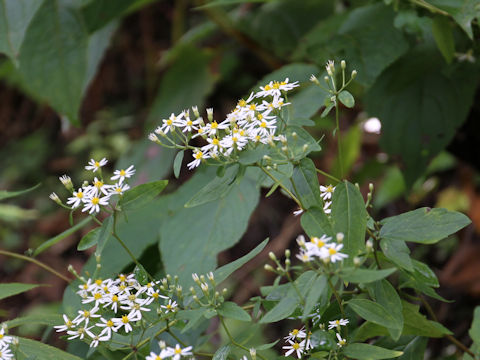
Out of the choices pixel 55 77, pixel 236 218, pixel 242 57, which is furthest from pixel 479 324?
pixel 242 57

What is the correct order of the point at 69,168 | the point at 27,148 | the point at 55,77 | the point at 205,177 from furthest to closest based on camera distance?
the point at 27,148, the point at 69,168, the point at 205,177, the point at 55,77

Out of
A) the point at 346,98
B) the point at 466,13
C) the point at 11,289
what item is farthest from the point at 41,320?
the point at 466,13

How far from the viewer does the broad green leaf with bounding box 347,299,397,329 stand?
75 cm

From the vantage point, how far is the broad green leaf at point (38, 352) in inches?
33.4

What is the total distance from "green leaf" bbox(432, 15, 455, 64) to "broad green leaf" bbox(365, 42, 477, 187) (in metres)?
0.17

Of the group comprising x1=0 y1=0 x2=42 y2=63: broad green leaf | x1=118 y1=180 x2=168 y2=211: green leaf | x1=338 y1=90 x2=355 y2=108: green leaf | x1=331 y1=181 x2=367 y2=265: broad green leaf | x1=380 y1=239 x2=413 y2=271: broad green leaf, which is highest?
x1=0 y1=0 x2=42 y2=63: broad green leaf

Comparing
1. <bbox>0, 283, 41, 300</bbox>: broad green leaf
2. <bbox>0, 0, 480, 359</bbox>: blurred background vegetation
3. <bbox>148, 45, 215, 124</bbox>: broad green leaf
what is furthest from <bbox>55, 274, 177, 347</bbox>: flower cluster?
<bbox>148, 45, 215, 124</bbox>: broad green leaf

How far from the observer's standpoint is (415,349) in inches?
39.7

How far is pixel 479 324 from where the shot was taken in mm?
959

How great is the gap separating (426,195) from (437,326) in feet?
5.54

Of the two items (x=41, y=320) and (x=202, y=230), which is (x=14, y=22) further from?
(x=41, y=320)

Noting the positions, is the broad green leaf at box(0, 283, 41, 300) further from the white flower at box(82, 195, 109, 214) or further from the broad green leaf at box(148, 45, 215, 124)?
the broad green leaf at box(148, 45, 215, 124)

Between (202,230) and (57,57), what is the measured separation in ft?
2.10

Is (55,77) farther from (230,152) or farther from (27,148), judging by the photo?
(27,148)
